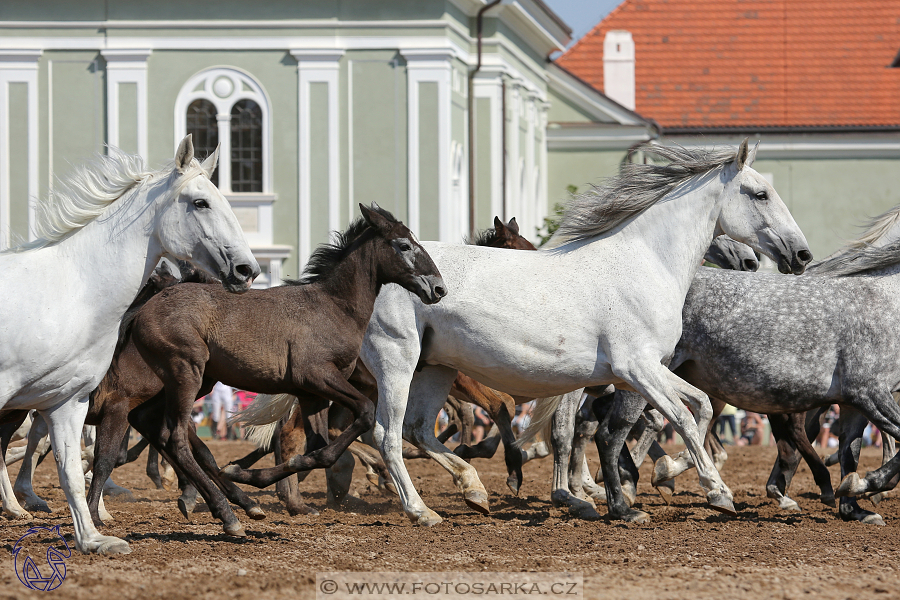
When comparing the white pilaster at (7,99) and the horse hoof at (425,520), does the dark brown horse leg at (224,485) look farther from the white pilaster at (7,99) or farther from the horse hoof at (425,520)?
the white pilaster at (7,99)

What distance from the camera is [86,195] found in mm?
6891

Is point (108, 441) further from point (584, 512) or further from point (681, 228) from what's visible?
point (681, 228)

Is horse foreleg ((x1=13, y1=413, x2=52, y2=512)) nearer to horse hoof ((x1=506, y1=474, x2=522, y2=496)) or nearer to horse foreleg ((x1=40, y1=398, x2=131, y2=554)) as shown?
horse foreleg ((x1=40, y1=398, x2=131, y2=554))

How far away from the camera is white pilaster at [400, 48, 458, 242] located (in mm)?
26109

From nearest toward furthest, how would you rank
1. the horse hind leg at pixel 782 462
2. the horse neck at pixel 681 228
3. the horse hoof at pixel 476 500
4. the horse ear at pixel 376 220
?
the horse ear at pixel 376 220
the horse hoof at pixel 476 500
the horse neck at pixel 681 228
the horse hind leg at pixel 782 462

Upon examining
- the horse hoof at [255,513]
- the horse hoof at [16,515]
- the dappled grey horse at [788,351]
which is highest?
the dappled grey horse at [788,351]

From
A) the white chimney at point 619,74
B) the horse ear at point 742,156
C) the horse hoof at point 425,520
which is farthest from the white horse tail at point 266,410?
the white chimney at point 619,74

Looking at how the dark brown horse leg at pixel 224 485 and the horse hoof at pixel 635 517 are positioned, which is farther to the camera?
the horse hoof at pixel 635 517

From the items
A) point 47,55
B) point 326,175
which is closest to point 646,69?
point 326,175

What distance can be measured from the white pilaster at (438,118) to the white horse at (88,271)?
63.0 ft

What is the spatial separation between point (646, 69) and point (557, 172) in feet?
18.7

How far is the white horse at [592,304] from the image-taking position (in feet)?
26.8

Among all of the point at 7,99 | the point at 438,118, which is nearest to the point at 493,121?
the point at 438,118

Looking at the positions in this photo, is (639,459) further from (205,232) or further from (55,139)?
(55,139)
